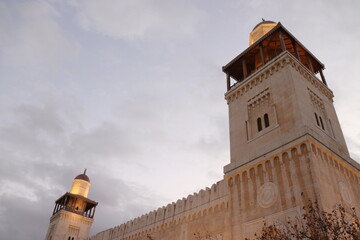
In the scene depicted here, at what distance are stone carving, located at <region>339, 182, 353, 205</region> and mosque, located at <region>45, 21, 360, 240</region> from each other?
3 cm

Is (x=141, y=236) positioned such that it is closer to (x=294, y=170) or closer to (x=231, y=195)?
(x=231, y=195)

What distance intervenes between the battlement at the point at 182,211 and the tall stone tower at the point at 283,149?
1.97m

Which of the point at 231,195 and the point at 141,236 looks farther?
the point at 141,236

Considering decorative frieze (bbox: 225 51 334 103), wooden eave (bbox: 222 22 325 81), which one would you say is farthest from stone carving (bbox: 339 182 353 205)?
wooden eave (bbox: 222 22 325 81)

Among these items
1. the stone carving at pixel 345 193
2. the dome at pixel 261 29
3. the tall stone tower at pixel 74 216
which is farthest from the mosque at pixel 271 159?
the tall stone tower at pixel 74 216

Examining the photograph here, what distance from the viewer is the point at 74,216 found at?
38.0 meters

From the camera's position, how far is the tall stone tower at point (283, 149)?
42.9 feet

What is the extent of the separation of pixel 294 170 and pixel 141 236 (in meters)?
15.2

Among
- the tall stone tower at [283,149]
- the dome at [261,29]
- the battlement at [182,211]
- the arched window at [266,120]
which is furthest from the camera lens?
the dome at [261,29]

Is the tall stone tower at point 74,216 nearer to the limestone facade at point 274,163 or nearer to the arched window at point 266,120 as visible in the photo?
the limestone facade at point 274,163

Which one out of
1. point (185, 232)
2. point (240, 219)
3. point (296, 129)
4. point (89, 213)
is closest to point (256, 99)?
point (296, 129)

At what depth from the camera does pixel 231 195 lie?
52.5 feet

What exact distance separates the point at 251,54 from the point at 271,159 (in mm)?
10193

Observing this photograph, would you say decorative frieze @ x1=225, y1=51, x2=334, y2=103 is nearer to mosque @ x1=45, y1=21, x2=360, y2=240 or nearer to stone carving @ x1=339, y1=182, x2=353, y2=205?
mosque @ x1=45, y1=21, x2=360, y2=240
